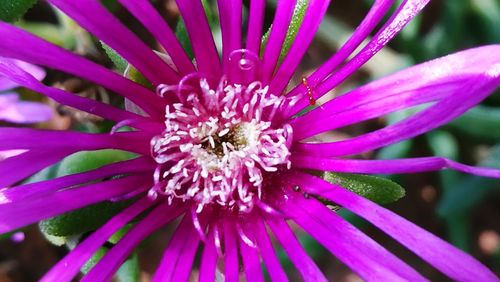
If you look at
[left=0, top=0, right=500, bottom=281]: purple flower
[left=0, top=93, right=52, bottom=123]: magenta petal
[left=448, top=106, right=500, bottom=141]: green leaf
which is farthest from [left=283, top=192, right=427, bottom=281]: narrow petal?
[left=448, top=106, right=500, bottom=141]: green leaf

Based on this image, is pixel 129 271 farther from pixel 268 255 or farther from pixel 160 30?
pixel 160 30

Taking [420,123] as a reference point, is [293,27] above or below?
above

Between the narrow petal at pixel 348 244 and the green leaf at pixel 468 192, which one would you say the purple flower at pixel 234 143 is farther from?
the green leaf at pixel 468 192

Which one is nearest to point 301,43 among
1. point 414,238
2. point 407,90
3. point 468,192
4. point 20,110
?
point 407,90

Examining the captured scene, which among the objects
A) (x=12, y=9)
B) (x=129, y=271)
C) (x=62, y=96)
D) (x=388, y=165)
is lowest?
(x=129, y=271)

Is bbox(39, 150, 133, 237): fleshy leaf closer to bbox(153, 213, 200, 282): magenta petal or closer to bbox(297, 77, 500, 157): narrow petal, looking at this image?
bbox(153, 213, 200, 282): magenta petal

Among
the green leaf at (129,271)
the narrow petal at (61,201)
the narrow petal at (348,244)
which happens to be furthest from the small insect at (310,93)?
→ the green leaf at (129,271)

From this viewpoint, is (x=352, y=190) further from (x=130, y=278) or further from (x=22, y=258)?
(x=22, y=258)

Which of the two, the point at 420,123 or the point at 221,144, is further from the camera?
the point at 221,144
